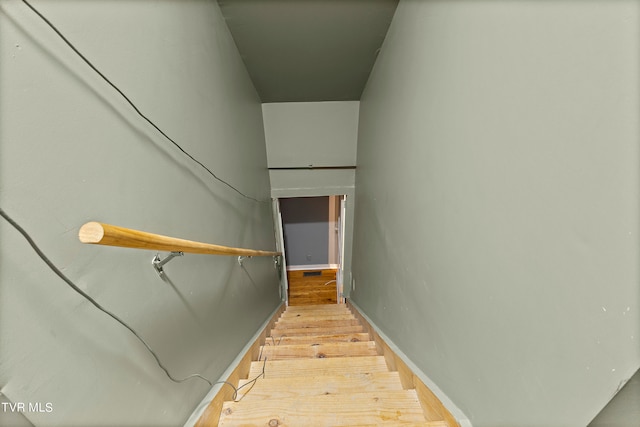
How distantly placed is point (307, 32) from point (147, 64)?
1.44 m

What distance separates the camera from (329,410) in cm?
110

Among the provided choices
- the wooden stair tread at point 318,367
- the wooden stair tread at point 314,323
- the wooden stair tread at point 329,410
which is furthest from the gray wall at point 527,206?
the wooden stair tread at point 314,323

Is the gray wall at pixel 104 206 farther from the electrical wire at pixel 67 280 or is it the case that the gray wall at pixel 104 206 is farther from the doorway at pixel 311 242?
the doorway at pixel 311 242

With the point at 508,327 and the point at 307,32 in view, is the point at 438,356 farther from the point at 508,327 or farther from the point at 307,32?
the point at 307,32

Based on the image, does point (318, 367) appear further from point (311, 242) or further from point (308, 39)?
point (311, 242)

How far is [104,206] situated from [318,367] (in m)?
1.33

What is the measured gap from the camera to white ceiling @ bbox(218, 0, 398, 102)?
1.72m

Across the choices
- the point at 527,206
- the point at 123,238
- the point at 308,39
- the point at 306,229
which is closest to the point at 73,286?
the point at 123,238

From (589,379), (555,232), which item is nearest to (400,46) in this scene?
(555,232)

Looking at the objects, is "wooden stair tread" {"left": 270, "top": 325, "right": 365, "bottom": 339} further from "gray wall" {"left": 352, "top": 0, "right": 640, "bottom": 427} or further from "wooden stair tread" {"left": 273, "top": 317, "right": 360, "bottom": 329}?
"gray wall" {"left": 352, "top": 0, "right": 640, "bottom": 427}

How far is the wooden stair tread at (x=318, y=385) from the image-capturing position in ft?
4.00

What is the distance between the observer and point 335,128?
3562 millimetres

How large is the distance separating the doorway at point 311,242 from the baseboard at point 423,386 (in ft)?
12.4

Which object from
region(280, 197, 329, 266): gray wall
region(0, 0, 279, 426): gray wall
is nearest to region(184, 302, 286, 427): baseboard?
region(0, 0, 279, 426): gray wall
